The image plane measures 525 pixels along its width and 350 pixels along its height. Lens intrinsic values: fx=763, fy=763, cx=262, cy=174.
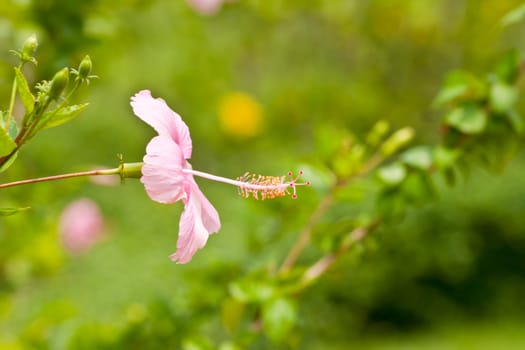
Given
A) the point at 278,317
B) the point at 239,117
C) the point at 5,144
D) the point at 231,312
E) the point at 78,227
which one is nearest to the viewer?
the point at 5,144

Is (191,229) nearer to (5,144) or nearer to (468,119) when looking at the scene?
(5,144)

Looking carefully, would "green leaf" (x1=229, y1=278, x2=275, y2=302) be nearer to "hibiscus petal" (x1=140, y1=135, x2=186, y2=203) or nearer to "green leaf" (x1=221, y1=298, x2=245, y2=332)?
"green leaf" (x1=221, y1=298, x2=245, y2=332)

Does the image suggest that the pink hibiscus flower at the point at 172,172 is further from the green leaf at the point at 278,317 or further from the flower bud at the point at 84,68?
the green leaf at the point at 278,317

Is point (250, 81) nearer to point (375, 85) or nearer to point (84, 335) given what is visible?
point (375, 85)

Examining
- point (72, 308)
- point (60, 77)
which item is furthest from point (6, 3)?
point (60, 77)

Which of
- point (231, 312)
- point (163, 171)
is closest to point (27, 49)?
point (163, 171)

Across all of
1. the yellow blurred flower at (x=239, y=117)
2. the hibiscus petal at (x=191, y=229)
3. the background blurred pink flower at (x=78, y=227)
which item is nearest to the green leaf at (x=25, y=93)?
the hibiscus petal at (x=191, y=229)

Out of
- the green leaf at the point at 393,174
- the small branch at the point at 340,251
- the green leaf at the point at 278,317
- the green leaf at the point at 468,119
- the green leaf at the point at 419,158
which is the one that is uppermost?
the green leaf at the point at 468,119
